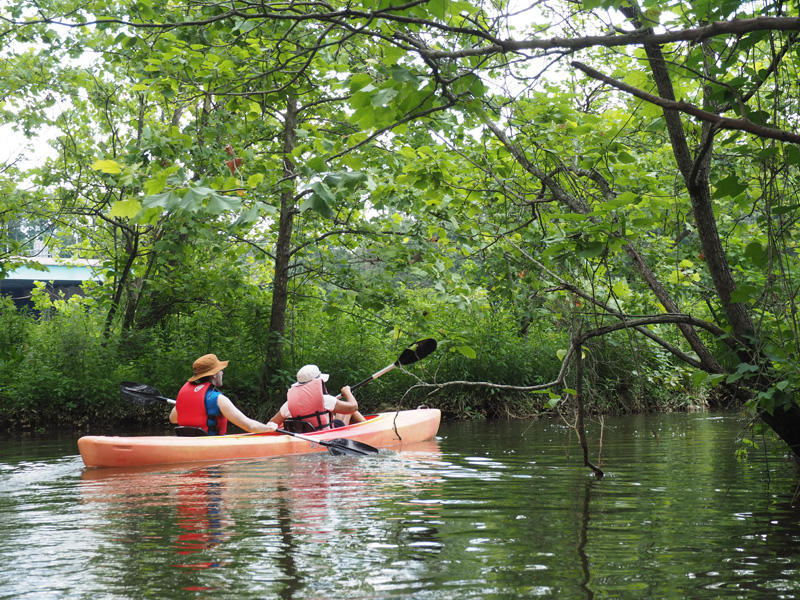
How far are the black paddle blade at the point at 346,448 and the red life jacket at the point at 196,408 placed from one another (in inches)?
52.4

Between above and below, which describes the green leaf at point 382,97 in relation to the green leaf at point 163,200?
above

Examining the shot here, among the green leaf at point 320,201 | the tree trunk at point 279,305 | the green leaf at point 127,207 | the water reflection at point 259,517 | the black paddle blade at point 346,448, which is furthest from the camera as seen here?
the tree trunk at point 279,305

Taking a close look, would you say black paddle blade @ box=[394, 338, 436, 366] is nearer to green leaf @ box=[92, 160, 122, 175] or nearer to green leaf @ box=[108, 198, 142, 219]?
green leaf @ box=[92, 160, 122, 175]

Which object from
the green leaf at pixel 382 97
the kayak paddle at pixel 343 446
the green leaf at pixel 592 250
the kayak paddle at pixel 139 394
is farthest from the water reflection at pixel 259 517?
the kayak paddle at pixel 139 394

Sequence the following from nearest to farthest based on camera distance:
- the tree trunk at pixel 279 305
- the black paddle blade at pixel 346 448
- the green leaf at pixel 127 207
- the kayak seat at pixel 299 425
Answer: the green leaf at pixel 127 207
the black paddle blade at pixel 346 448
the kayak seat at pixel 299 425
the tree trunk at pixel 279 305

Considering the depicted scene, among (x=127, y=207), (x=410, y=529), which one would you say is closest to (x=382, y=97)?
(x=127, y=207)

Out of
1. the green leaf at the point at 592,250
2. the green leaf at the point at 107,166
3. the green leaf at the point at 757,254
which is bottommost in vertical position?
the green leaf at the point at 757,254

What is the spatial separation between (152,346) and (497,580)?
12413 mm

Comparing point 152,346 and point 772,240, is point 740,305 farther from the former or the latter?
point 152,346

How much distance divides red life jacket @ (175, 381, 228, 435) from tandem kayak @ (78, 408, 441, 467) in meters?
0.40

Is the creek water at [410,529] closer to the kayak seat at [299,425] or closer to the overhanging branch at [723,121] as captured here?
the kayak seat at [299,425]

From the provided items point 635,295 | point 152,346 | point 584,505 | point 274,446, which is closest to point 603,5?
point 584,505

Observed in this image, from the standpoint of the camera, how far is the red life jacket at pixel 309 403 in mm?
9875

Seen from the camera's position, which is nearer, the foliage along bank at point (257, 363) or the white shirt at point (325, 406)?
the white shirt at point (325, 406)
